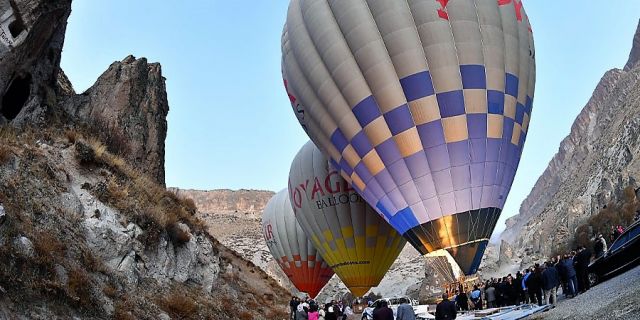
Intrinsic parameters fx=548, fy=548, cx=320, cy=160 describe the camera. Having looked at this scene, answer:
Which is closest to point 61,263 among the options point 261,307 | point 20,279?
point 20,279

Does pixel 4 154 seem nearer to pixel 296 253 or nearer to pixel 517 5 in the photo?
pixel 517 5

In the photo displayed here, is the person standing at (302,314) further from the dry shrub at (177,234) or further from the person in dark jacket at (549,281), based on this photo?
the person in dark jacket at (549,281)

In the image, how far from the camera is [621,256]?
40.4 feet

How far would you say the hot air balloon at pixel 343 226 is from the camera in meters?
24.8

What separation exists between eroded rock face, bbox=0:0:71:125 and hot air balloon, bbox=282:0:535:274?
9.67 meters

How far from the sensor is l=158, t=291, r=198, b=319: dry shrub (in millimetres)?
12211

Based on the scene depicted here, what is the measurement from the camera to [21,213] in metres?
10.9

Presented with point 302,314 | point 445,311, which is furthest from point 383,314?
point 302,314

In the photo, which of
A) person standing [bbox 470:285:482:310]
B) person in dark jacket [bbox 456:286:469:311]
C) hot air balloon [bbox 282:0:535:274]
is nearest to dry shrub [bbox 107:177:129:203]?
hot air balloon [bbox 282:0:535:274]

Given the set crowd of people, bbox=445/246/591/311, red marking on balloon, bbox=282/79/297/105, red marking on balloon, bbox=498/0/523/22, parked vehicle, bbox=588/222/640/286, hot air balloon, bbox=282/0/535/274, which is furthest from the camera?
red marking on balloon, bbox=282/79/297/105

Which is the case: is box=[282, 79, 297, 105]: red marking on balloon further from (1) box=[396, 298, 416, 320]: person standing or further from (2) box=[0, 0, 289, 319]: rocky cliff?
(1) box=[396, 298, 416, 320]: person standing

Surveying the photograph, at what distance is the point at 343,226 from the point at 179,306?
13.4m

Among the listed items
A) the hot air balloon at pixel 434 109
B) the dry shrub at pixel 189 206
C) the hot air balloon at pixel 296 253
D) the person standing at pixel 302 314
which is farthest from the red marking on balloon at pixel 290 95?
the hot air balloon at pixel 296 253

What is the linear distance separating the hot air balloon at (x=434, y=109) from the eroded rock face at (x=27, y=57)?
9.67 metres
